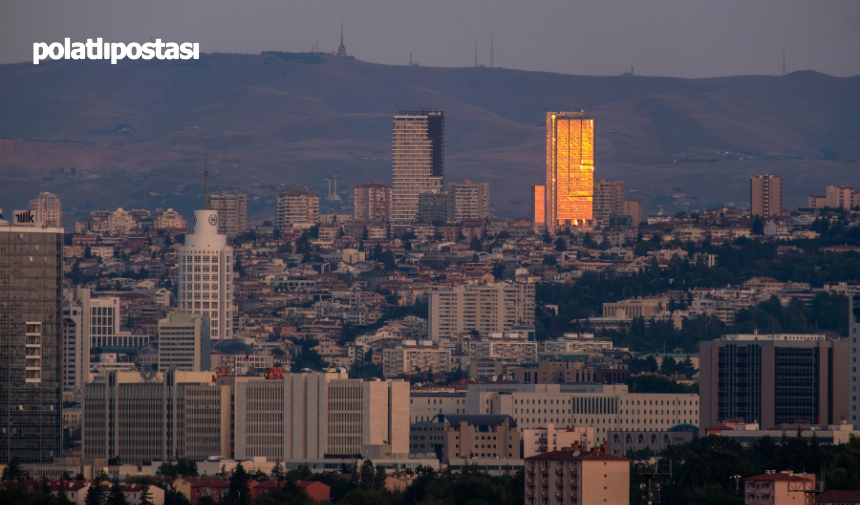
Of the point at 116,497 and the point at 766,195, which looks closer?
the point at 116,497

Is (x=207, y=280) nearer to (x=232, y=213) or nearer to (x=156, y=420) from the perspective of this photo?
(x=156, y=420)

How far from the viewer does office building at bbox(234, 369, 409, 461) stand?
8088 centimetres

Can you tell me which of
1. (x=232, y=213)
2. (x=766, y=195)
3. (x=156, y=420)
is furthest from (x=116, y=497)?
(x=232, y=213)

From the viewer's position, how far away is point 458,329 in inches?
5591

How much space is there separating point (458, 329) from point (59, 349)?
64758mm

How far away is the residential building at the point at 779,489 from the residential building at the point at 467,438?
94.2ft

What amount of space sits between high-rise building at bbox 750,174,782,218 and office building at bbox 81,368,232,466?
109 metres

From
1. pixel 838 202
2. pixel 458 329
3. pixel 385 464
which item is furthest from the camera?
pixel 838 202

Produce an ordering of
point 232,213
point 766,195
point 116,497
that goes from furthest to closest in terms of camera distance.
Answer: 1. point 232,213
2. point 766,195
3. point 116,497

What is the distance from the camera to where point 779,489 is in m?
52.1

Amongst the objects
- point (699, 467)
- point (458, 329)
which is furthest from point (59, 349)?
point (458, 329)

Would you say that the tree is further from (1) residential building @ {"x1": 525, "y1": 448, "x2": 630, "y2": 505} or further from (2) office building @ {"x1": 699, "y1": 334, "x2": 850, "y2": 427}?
(2) office building @ {"x1": 699, "y1": 334, "x2": 850, "y2": 427}

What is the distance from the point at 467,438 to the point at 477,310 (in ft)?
193

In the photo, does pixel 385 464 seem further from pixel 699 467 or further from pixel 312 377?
pixel 699 467
